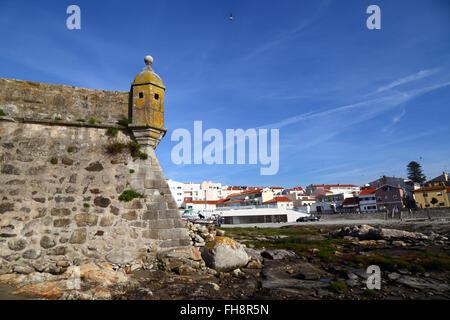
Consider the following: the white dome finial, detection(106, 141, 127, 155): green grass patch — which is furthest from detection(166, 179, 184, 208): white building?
detection(106, 141, 127, 155): green grass patch

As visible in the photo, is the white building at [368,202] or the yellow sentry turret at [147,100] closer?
the yellow sentry turret at [147,100]

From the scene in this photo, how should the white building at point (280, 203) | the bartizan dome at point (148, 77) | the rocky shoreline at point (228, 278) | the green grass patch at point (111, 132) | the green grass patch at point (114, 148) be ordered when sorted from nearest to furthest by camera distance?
the rocky shoreline at point (228, 278) → the green grass patch at point (114, 148) → the green grass patch at point (111, 132) → the bartizan dome at point (148, 77) → the white building at point (280, 203)

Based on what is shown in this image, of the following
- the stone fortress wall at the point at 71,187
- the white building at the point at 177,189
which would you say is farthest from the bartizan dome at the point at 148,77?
the white building at the point at 177,189

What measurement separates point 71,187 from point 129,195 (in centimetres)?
176

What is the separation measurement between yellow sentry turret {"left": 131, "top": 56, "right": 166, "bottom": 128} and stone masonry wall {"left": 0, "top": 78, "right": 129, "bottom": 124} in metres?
0.50

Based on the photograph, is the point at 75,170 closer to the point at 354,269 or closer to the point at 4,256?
the point at 4,256

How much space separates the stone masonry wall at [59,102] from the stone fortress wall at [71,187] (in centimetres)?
3

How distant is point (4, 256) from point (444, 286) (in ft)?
39.2

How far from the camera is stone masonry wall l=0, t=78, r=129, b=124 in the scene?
764 cm

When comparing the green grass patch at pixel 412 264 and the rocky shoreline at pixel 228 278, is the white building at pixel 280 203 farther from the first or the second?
the rocky shoreline at pixel 228 278

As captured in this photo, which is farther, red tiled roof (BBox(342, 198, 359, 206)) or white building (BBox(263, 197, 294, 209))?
red tiled roof (BBox(342, 198, 359, 206))

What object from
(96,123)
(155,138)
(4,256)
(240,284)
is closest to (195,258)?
(240,284)

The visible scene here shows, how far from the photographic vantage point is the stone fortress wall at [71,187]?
6.89 m

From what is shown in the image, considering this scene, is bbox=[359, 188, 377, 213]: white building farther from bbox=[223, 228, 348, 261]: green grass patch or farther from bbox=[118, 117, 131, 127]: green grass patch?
bbox=[118, 117, 131, 127]: green grass patch
